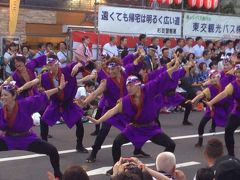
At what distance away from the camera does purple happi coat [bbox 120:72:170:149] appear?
6633mm

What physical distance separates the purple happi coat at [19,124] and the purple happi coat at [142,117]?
1.14 meters

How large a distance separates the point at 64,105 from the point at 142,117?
2.05 meters

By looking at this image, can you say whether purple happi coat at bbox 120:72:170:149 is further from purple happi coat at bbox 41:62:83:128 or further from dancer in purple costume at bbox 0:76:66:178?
purple happi coat at bbox 41:62:83:128

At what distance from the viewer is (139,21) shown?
13.8 metres

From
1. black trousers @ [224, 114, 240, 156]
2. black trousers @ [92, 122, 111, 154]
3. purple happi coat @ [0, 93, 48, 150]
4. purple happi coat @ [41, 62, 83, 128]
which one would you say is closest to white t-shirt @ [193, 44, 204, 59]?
purple happi coat @ [41, 62, 83, 128]

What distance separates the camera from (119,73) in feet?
25.2

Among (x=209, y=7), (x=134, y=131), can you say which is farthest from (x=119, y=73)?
(x=209, y=7)

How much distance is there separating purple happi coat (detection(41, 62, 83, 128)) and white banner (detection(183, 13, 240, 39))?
7.48m

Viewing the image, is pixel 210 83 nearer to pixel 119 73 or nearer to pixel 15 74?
pixel 119 73

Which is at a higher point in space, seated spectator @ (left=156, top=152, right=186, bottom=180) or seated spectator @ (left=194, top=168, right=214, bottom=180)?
seated spectator @ (left=194, top=168, right=214, bottom=180)

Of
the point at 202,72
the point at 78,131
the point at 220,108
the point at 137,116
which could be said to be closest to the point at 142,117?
the point at 137,116

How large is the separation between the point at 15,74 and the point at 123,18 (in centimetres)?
534

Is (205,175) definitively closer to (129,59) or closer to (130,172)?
(130,172)

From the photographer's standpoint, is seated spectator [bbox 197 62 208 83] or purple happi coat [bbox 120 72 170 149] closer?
purple happi coat [bbox 120 72 170 149]
